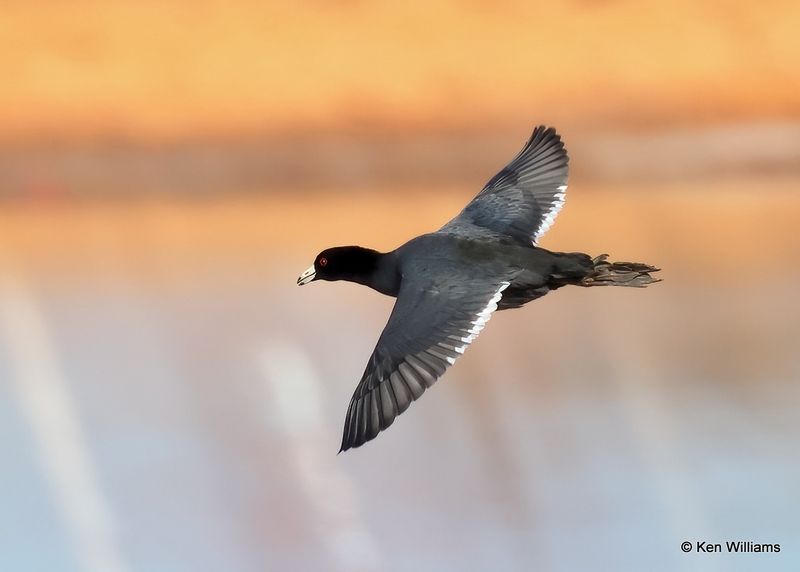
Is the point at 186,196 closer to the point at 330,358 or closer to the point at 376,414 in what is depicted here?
the point at 330,358

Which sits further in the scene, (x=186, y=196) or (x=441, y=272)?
(x=186, y=196)

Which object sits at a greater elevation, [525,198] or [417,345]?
[525,198]

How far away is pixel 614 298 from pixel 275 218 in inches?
61.4

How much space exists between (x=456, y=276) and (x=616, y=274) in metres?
0.35

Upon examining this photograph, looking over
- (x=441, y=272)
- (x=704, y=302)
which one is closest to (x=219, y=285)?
(x=704, y=302)

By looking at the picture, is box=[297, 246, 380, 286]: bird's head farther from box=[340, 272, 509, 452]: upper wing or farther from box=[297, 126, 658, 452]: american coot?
box=[340, 272, 509, 452]: upper wing

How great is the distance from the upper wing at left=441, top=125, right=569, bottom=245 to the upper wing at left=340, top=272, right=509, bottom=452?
278 mm

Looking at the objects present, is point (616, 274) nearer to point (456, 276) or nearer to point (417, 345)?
point (456, 276)

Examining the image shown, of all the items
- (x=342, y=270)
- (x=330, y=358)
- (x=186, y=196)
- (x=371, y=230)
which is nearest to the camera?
(x=342, y=270)

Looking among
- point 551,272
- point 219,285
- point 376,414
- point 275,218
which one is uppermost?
point 275,218

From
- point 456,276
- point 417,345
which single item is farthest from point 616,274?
point 417,345

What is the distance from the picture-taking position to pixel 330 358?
3.89m

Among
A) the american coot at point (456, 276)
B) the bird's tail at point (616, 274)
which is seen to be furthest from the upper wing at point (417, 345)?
the bird's tail at point (616, 274)

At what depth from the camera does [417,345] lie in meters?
2.47
